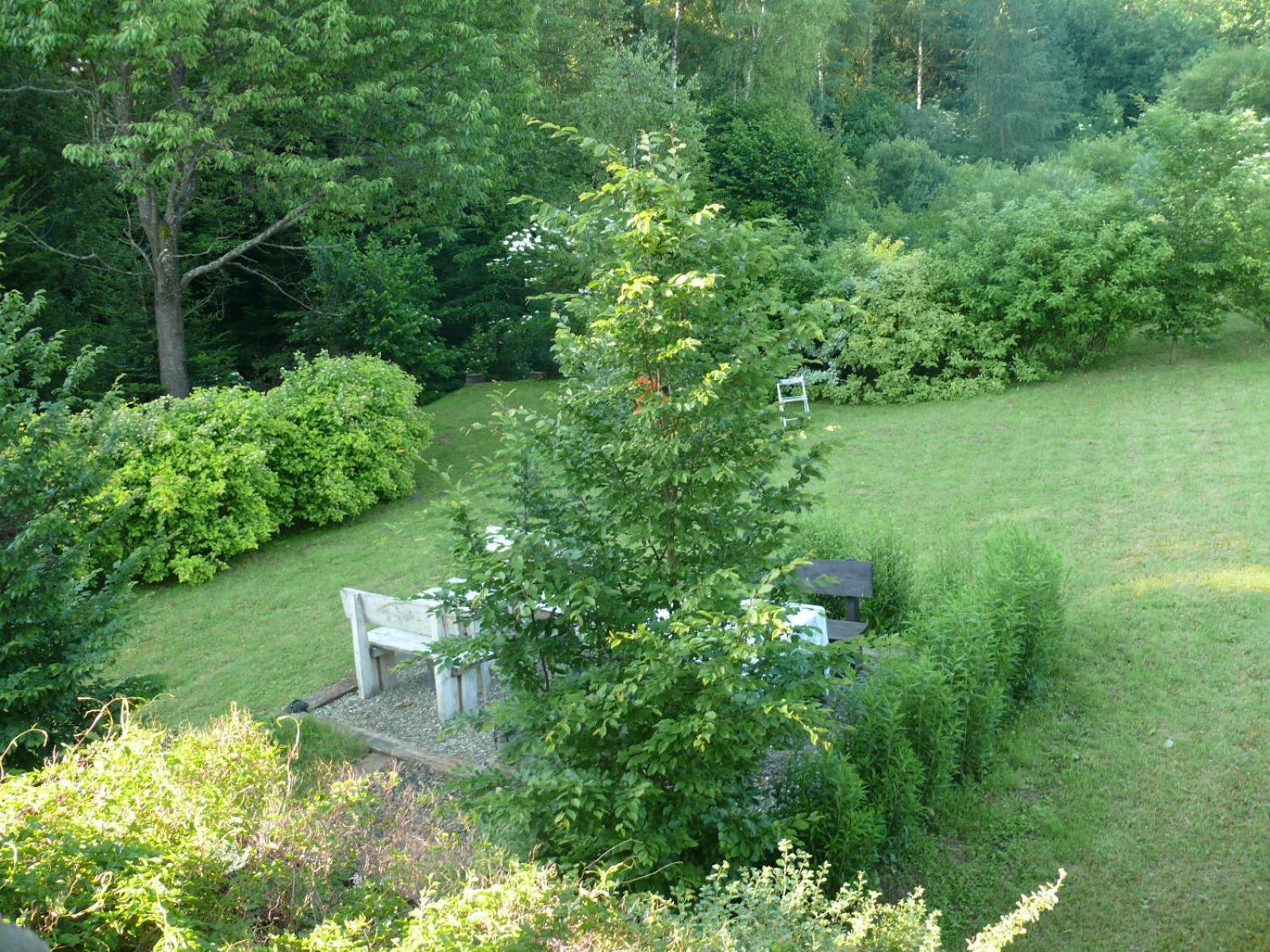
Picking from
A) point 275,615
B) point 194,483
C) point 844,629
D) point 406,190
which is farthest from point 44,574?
point 406,190

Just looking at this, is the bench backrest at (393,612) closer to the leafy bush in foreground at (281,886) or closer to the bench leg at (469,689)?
the bench leg at (469,689)

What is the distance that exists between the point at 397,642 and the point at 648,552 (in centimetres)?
331

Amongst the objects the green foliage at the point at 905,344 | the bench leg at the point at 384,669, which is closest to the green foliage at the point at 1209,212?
the green foliage at the point at 905,344

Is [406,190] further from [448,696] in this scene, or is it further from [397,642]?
[448,696]

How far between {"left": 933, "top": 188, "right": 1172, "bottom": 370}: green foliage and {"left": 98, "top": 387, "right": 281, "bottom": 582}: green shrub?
1112 cm

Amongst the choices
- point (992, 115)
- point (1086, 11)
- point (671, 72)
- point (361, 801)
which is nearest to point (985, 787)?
point (361, 801)

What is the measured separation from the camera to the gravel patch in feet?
21.9

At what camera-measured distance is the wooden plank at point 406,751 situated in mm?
6336

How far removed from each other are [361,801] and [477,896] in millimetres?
1029

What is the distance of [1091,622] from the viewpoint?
25.8 feet

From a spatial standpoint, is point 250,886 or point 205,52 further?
point 205,52

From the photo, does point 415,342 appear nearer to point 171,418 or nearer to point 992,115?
point 171,418

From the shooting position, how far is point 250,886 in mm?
3109

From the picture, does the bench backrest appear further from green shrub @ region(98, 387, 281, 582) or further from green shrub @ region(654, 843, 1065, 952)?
green shrub @ region(654, 843, 1065, 952)
